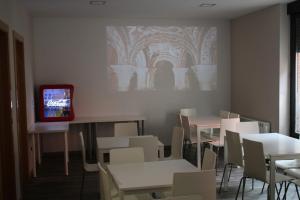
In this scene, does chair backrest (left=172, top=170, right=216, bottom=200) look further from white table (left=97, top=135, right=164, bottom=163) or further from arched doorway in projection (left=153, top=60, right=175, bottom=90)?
arched doorway in projection (left=153, top=60, right=175, bottom=90)

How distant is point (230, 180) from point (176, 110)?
Answer: 8.91 feet

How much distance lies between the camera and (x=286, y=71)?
6410mm

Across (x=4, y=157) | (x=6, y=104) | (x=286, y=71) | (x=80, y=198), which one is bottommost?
(x=80, y=198)

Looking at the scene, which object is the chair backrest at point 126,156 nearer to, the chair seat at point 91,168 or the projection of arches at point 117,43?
the chair seat at point 91,168

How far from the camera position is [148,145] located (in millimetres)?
4629

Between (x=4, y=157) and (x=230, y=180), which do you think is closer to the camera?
(x=4, y=157)

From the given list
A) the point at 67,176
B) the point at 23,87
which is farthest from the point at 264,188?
the point at 23,87

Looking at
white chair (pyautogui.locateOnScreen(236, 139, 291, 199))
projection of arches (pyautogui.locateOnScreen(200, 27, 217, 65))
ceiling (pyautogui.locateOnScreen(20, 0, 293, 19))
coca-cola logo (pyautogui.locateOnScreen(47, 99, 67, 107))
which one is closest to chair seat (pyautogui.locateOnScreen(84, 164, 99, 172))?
white chair (pyautogui.locateOnScreen(236, 139, 291, 199))

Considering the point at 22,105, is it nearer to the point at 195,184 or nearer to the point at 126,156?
the point at 126,156

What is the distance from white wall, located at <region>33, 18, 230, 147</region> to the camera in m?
7.57

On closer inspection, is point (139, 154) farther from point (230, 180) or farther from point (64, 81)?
point (64, 81)

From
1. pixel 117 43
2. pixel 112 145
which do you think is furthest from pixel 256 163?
pixel 117 43

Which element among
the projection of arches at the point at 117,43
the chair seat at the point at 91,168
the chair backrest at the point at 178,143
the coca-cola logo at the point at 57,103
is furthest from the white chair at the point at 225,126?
the coca-cola logo at the point at 57,103

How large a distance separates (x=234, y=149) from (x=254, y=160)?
569 millimetres
